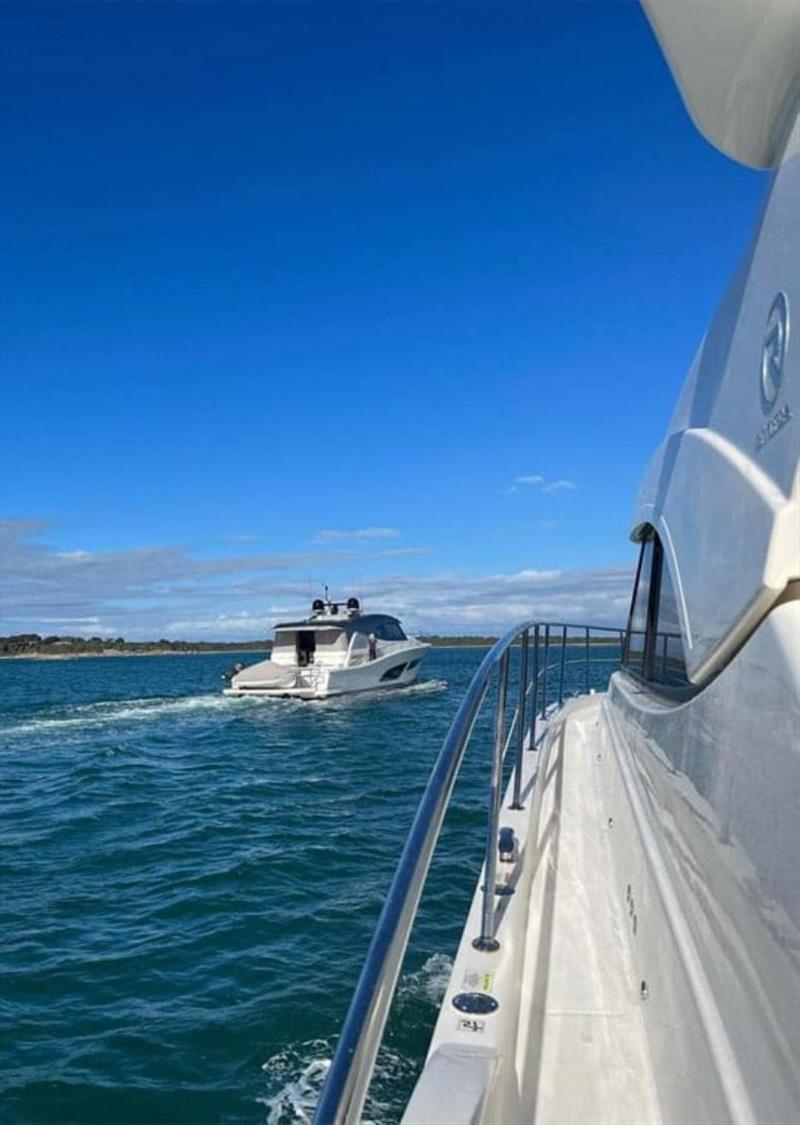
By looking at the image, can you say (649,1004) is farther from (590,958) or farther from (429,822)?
(429,822)

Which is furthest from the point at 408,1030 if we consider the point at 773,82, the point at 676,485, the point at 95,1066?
the point at 773,82

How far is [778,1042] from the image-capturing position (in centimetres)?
125

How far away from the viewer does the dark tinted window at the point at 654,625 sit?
2.60 meters

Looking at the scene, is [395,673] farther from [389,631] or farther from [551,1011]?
[551,1011]

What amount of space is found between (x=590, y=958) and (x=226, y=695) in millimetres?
29208

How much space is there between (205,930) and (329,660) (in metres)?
24.2

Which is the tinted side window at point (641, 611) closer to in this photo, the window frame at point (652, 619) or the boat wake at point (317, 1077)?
the window frame at point (652, 619)

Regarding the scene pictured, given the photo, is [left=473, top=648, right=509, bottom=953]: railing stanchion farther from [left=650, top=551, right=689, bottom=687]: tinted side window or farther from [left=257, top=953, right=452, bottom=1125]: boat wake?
[left=257, top=953, right=452, bottom=1125]: boat wake

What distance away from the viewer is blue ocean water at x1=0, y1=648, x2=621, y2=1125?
455 cm

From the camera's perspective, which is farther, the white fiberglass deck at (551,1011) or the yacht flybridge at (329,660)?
the yacht flybridge at (329,660)

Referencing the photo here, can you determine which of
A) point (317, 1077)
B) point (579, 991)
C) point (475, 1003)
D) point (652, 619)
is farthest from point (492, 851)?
point (317, 1077)

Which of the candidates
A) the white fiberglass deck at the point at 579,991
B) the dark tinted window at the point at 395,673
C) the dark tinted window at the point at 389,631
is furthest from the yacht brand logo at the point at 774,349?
the dark tinted window at the point at 389,631

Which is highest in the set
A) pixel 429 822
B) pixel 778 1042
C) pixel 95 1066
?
pixel 429 822

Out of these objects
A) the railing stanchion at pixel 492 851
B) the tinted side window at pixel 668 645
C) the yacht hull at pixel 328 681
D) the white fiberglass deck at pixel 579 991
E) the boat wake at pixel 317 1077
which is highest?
the tinted side window at pixel 668 645
